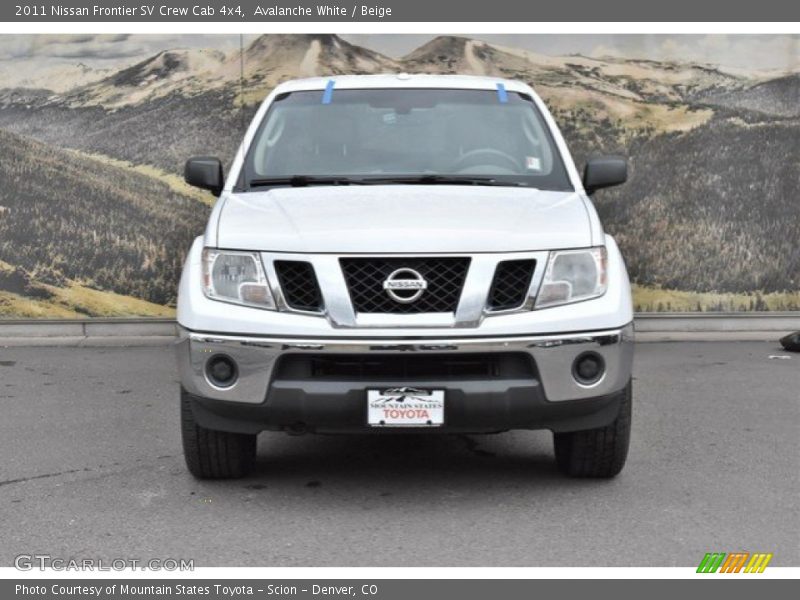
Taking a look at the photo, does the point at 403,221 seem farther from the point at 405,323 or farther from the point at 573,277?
the point at 573,277

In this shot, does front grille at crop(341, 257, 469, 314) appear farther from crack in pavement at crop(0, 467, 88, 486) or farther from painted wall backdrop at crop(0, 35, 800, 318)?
painted wall backdrop at crop(0, 35, 800, 318)

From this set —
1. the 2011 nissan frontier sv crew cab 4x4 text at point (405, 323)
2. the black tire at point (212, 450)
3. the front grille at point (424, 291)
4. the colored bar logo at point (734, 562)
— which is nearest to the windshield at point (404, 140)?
the 2011 nissan frontier sv crew cab 4x4 text at point (405, 323)

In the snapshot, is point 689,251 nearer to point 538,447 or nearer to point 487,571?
point 538,447

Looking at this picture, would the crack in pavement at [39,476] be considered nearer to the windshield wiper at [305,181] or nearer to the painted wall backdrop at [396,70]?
the windshield wiper at [305,181]

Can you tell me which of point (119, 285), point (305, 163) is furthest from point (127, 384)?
point (305, 163)

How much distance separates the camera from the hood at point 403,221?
5.32m

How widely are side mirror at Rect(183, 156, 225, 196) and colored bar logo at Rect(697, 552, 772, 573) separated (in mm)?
3124

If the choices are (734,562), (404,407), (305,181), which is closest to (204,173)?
(305,181)

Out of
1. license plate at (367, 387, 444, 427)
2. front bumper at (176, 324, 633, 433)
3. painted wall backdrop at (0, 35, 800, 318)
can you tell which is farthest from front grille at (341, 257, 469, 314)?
painted wall backdrop at (0, 35, 800, 318)

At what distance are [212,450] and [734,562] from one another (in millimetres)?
2376

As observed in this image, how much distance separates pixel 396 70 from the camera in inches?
449

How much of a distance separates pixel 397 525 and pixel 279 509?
0.58m

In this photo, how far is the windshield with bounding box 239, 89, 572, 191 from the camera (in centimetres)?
637

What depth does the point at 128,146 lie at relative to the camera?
38.2 feet
